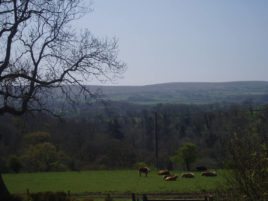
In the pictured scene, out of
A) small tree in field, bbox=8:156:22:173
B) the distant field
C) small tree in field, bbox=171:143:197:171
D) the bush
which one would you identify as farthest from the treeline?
the bush

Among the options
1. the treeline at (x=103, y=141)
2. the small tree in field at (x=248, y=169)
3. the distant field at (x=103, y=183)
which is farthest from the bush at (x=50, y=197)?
the distant field at (x=103, y=183)

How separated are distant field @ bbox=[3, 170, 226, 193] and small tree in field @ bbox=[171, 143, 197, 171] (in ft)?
30.2

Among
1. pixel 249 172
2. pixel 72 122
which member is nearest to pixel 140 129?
pixel 72 122

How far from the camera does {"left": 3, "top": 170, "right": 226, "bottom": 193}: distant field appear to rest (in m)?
40.4

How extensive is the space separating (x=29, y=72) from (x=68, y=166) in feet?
153

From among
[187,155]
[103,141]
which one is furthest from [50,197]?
[103,141]

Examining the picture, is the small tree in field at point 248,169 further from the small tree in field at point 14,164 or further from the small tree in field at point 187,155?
the small tree in field at point 14,164

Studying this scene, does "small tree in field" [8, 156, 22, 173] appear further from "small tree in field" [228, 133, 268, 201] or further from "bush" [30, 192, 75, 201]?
"small tree in field" [228, 133, 268, 201]

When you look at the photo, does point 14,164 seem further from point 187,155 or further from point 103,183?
point 187,155

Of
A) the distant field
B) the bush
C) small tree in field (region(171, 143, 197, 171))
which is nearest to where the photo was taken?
the bush

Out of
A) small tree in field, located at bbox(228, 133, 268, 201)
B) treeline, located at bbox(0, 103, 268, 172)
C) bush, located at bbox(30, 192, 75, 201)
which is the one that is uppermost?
small tree in field, located at bbox(228, 133, 268, 201)

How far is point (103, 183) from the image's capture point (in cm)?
4725

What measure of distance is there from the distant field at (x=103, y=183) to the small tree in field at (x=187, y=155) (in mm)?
9220

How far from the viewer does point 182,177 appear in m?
52.7
